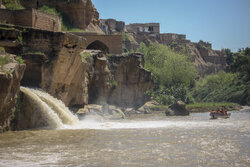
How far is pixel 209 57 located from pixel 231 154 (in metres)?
98.1

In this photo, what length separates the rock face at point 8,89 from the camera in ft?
45.1

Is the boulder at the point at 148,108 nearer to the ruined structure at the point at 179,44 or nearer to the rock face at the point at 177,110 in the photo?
the rock face at the point at 177,110

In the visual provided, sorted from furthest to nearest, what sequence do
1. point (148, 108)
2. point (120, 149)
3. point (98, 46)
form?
point (148, 108) < point (98, 46) < point (120, 149)

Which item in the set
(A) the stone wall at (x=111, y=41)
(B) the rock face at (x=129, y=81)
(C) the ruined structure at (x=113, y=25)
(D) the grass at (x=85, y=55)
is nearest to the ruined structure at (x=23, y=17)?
(D) the grass at (x=85, y=55)

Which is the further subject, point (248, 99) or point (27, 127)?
point (248, 99)

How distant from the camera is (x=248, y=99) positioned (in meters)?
48.0

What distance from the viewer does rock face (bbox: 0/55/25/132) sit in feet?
45.1

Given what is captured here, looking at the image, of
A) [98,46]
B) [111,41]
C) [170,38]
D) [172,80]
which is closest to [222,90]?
[172,80]

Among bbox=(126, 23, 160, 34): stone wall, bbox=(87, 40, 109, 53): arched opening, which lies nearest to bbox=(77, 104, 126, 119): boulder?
bbox=(87, 40, 109, 53): arched opening

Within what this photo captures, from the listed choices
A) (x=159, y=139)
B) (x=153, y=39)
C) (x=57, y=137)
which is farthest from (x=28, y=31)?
(x=153, y=39)

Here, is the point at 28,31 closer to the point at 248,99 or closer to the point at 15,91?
the point at 15,91

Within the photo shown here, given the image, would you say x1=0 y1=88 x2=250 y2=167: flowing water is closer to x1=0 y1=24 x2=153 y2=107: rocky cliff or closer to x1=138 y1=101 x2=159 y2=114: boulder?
x1=0 y1=24 x2=153 y2=107: rocky cliff

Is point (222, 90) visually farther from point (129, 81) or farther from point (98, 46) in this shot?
point (98, 46)

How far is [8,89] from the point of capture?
14203mm
